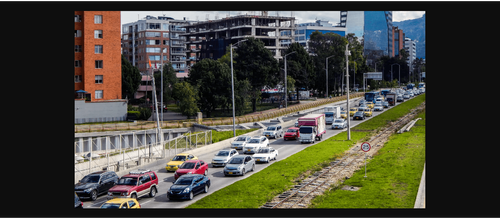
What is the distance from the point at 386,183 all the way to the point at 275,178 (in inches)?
299

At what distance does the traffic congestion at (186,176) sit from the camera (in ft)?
101

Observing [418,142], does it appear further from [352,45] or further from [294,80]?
[352,45]

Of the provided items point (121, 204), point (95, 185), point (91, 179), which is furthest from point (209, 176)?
point (121, 204)

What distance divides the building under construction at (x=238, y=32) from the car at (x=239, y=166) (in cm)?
10848

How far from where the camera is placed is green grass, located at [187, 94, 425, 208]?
29734 mm

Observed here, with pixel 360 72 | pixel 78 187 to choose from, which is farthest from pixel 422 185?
pixel 360 72

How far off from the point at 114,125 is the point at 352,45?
98516mm

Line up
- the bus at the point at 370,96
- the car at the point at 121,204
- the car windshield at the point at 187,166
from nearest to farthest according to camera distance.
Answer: the car at the point at 121,204 < the car windshield at the point at 187,166 < the bus at the point at 370,96

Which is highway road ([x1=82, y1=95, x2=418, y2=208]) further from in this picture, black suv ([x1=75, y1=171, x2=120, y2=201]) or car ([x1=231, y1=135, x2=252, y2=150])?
car ([x1=231, y1=135, x2=252, y2=150])

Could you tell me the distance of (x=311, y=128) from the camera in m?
55.2

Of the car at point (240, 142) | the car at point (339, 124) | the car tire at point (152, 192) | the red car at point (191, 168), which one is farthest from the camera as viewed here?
the car at point (339, 124)

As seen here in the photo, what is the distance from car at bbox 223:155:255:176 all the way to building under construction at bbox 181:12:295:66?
108 meters

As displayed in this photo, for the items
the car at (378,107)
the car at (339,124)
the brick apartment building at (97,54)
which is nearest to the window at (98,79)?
the brick apartment building at (97,54)

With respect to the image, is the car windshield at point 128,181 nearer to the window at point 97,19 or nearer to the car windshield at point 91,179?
the car windshield at point 91,179
